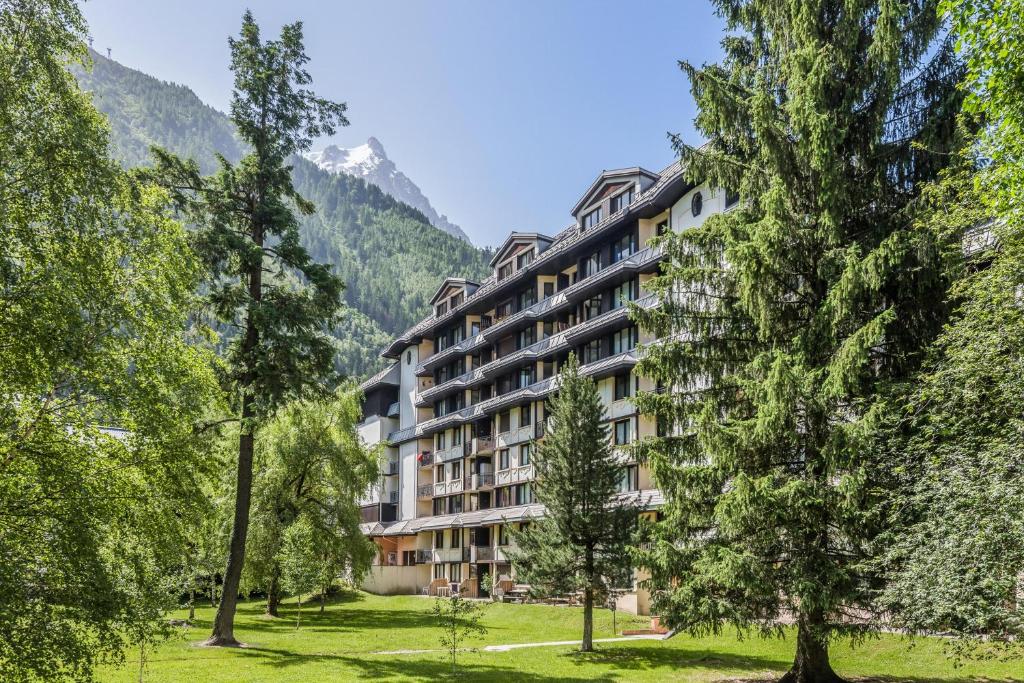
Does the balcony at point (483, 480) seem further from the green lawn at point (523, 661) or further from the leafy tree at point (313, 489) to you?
the green lawn at point (523, 661)

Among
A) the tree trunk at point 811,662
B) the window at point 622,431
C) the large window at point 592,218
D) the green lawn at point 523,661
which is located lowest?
the green lawn at point 523,661

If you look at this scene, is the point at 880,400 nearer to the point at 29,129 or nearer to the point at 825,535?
the point at 825,535

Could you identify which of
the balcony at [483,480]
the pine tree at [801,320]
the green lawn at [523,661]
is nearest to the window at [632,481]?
the green lawn at [523,661]

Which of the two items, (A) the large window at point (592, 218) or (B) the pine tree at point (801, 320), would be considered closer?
(B) the pine tree at point (801, 320)

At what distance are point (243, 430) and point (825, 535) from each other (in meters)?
16.8

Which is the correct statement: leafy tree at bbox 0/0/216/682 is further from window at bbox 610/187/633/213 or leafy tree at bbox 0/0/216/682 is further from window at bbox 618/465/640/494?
window at bbox 610/187/633/213

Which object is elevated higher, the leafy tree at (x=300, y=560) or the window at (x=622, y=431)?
the window at (x=622, y=431)

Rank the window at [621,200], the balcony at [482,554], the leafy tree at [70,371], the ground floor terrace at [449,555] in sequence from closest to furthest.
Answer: the leafy tree at [70,371] → the window at [621,200] → the ground floor terrace at [449,555] → the balcony at [482,554]

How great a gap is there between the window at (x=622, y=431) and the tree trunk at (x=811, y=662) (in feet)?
79.8

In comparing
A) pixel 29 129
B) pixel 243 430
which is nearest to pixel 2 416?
pixel 29 129

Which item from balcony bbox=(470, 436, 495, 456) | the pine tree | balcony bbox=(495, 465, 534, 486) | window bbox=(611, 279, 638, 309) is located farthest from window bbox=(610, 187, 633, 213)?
the pine tree

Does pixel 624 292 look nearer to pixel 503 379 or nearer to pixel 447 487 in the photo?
pixel 503 379

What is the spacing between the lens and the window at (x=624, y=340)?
4403 centimetres

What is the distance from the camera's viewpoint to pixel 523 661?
25516 millimetres
